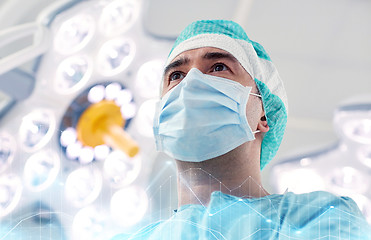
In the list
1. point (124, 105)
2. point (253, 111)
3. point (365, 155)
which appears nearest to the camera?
point (253, 111)

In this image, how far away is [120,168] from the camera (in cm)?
167

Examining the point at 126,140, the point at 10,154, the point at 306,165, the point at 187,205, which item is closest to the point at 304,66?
the point at 306,165

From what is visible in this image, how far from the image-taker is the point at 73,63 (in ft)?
5.24

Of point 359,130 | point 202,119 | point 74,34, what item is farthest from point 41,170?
point 359,130

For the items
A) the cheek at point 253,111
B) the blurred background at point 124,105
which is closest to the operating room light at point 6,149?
the blurred background at point 124,105

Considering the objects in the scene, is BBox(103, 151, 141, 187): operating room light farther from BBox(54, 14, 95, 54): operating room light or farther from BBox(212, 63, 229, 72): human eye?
BBox(212, 63, 229, 72): human eye

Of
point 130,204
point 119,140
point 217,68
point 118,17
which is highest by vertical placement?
point 118,17

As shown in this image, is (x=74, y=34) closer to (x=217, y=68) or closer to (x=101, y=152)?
(x=101, y=152)

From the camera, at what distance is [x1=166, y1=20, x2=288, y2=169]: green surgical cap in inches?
53.6

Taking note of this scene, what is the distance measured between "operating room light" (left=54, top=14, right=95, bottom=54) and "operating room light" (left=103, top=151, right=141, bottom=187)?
37 centimetres

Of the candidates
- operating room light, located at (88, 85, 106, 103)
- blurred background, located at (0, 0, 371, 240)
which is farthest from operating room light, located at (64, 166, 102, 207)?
operating room light, located at (88, 85, 106, 103)

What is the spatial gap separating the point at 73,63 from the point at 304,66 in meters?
0.93

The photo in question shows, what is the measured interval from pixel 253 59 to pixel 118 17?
549 millimetres

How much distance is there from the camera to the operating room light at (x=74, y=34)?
157cm
